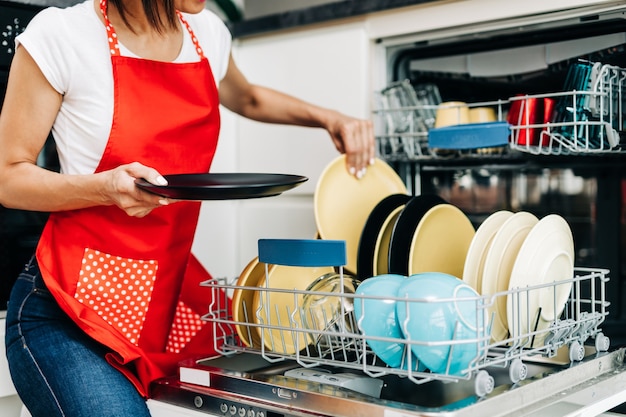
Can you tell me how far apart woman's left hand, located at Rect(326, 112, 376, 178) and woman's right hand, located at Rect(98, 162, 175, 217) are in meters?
0.46

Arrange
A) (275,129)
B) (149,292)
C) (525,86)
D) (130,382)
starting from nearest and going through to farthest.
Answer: (130,382)
(149,292)
(525,86)
(275,129)

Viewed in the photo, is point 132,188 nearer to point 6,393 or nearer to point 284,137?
point 6,393

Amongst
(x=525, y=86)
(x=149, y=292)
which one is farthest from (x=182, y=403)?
(x=525, y=86)

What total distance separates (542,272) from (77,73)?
2.57ft

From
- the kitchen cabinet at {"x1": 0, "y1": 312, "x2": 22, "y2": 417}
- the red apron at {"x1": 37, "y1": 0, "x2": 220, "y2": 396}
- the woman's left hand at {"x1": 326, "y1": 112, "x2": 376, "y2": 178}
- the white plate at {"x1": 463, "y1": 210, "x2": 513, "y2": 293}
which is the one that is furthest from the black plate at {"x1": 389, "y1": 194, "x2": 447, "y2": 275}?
the kitchen cabinet at {"x1": 0, "y1": 312, "x2": 22, "y2": 417}

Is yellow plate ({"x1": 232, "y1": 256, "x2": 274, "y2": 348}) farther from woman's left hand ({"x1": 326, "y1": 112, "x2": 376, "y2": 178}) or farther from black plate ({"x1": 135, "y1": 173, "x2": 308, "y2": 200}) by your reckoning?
woman's left hand ({"x1": 326, "y1": 112, "x2": 376, "y2": 178})

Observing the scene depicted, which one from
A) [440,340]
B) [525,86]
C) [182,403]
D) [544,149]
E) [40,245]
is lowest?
[182,403]

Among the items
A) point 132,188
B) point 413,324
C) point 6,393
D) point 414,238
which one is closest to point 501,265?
point 414,238

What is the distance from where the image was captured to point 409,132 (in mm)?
1432

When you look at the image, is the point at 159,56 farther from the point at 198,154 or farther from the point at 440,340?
the point at 440,340

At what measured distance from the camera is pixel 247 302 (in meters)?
1.20

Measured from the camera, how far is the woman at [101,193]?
112 cm

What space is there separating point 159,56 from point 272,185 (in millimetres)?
405

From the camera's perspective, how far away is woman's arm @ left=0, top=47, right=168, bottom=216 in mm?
1124
